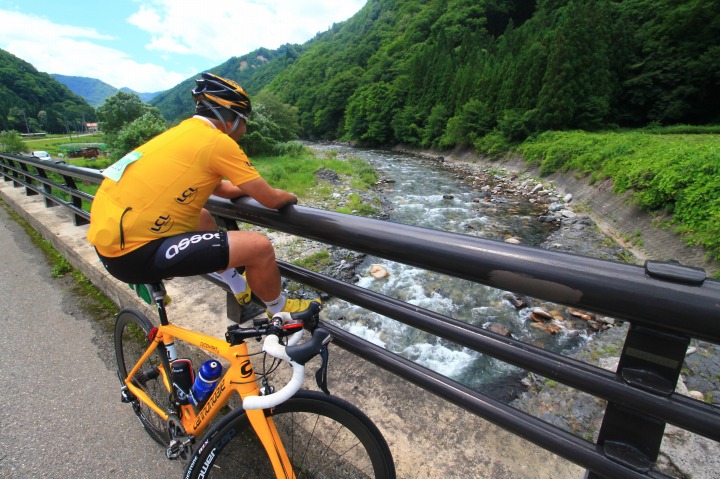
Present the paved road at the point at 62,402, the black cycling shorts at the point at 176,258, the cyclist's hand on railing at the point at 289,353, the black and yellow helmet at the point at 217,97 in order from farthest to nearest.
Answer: the black and yellow helmet at the point at 217,97 < the paved road at the point at 62,402 < the black cycling shorts at the point at 176,258 < the cyclist's hand on railing at the point at 289,353

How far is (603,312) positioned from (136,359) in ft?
8.74

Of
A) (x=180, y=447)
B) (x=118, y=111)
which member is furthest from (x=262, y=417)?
(x=118, y=111)

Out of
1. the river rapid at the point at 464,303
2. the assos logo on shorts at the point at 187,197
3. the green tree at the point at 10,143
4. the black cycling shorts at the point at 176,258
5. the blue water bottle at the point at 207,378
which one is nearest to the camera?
the blue water bottle at the point at 207,378

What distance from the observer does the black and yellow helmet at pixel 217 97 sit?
2.05 metres

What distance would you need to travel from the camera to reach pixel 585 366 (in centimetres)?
104

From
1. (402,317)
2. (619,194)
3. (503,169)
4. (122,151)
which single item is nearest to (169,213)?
(402,317)

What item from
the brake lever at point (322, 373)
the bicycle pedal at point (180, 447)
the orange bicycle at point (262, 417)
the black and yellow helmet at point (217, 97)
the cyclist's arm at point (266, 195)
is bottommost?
the bicycle pedal at point (180, 447)

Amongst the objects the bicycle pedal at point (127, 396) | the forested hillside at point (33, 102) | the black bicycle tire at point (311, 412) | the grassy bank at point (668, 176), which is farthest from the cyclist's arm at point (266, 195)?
the forested hillside at point (33, 102)

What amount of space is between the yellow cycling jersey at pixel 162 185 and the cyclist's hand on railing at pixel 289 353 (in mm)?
939

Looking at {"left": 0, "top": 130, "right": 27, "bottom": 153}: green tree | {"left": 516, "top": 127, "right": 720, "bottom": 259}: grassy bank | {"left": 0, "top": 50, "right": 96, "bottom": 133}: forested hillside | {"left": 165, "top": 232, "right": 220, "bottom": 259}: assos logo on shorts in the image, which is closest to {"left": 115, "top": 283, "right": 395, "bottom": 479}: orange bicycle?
{"left": 165, "top": 232, "right": 220, "bottom": 259}: assos logo on shorts

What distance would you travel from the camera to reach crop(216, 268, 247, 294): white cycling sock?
7.00 ft

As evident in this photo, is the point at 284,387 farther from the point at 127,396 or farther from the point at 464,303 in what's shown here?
the point at 464,303

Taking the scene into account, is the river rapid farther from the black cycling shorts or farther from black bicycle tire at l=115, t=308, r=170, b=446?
black bicycle tire at l=115, t=308, r=170, b=446

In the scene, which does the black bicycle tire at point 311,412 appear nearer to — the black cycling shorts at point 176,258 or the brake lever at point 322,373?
the brake lever at point 322,373
